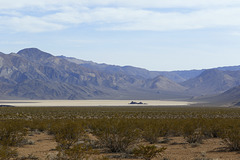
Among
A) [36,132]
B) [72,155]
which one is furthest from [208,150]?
[36,132]

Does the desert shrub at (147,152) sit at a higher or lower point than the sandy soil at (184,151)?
higher

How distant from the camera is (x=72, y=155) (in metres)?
12.3

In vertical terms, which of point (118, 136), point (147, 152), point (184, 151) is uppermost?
point (118, 136)

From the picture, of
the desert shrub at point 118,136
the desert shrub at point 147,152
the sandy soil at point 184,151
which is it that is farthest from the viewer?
the desert shrub at point 118,136

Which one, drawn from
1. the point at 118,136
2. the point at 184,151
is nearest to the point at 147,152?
the point at 118,136

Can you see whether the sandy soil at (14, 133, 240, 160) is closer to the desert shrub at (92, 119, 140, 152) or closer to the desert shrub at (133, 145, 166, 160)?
the desert shrub at (92, 119, 140, 152)

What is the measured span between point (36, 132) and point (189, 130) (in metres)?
12.3

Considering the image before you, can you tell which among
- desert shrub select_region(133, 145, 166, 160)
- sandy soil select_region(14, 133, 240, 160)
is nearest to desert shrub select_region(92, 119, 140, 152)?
sandy soil select_region(14, 133, 240, 160)

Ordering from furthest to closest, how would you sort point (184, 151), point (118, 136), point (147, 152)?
point (184, 151) < point (118, 136) < point (147, 152)

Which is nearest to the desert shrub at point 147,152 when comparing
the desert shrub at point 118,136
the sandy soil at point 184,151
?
the sandy soil at point 184,151

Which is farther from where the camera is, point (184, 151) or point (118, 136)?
point (184, 151)

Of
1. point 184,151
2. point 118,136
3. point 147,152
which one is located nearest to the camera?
point 147,152

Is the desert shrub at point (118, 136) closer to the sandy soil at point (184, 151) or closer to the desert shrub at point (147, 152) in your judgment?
the sandy soil at point (184, 151)

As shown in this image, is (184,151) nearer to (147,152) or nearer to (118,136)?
(118,136)
